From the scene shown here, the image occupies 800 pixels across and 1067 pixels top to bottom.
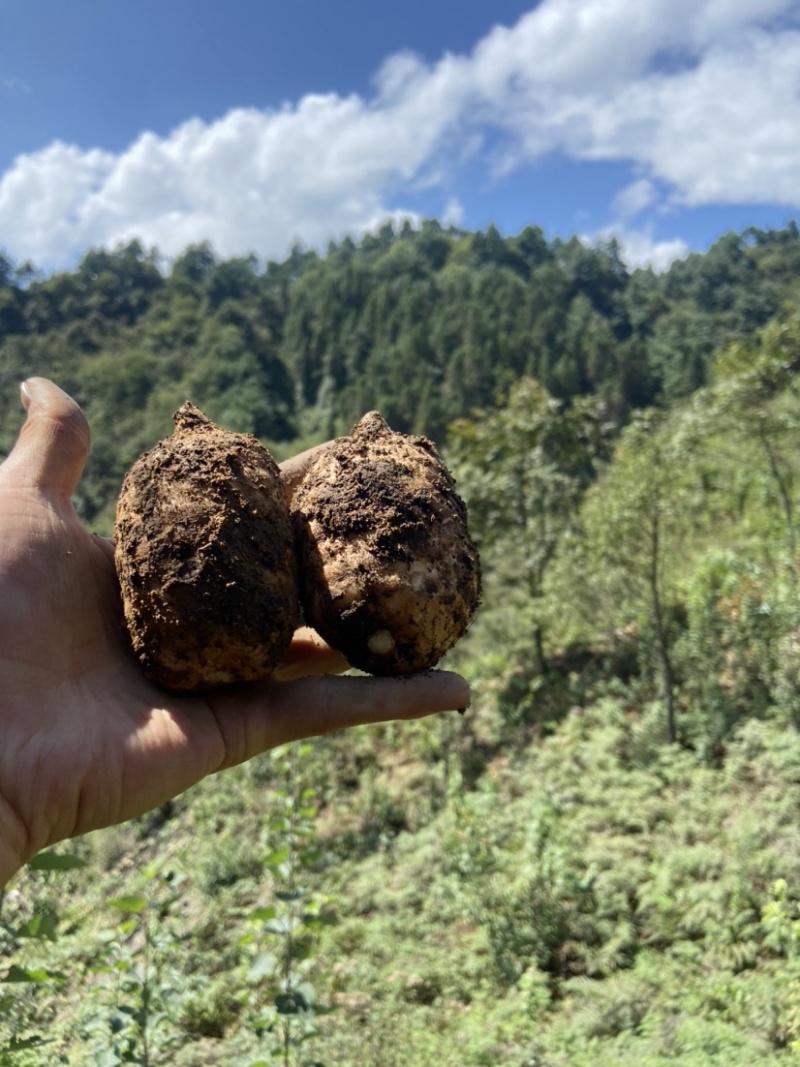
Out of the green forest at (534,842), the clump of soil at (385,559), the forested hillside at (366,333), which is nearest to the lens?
the clump of soil at (385,559)

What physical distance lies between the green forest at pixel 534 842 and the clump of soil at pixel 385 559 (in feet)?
3.33

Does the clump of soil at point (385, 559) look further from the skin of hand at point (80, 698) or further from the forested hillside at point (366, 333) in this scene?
the forested hillside at point (366, 333)

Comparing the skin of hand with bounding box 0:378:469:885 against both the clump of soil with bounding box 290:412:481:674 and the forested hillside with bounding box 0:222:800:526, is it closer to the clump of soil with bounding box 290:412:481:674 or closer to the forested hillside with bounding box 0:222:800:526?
the clump of soil with bounding box 290:412:481:674

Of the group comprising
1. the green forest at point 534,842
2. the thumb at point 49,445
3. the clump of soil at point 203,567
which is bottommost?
the green forest at point 534,842

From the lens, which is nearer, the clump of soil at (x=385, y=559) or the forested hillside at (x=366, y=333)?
the clump of soil at (x=385, y=559)

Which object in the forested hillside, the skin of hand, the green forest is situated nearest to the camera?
the skin of hand

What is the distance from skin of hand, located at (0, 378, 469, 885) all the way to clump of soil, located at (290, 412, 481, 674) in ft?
0.44

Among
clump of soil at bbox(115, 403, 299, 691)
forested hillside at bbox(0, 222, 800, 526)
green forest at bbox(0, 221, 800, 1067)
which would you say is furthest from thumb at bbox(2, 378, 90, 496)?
forested hillside at bbox(0, 222, 800, 526)

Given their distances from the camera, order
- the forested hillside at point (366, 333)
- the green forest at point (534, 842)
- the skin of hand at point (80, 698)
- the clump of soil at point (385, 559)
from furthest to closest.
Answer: the forested hillside at point (366, 333), the green forest at point (534, 842), the clump of soil at point (385, 559), the skin of hand at point (80, 698)

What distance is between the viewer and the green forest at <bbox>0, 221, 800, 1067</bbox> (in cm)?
379

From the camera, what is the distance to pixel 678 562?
889 cm

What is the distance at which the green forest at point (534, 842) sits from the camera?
379 cm

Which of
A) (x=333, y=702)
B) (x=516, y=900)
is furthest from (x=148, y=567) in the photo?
(x=516, y=900)

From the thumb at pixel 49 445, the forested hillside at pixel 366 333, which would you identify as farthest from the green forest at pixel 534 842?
the forested hillside at pixel 366 333
